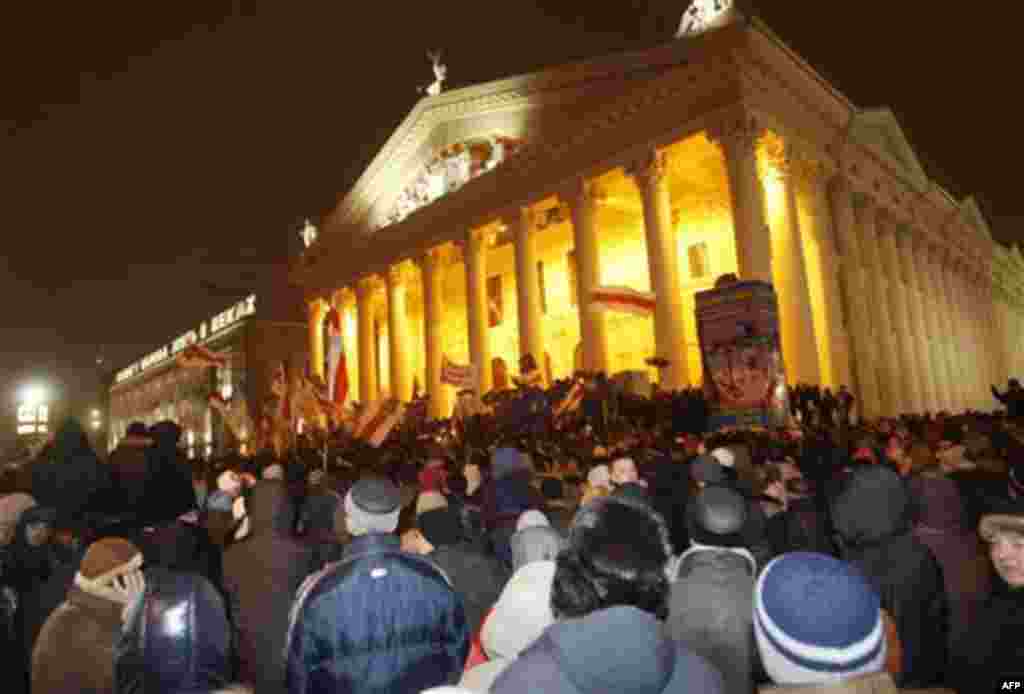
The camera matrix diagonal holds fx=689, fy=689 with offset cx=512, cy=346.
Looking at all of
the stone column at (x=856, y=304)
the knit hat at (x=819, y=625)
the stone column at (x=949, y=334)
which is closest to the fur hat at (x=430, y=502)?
the knit hat at (x=819, y=625)

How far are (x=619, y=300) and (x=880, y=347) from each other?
44.3 ft

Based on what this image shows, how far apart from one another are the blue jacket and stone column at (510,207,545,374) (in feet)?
81.3

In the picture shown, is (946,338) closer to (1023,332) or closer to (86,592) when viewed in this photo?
(1023,332)

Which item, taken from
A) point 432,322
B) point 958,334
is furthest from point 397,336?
point 958,334

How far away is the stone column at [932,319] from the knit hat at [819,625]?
3327 centimetres

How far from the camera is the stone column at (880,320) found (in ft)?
84.6

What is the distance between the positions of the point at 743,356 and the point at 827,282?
40.3ft

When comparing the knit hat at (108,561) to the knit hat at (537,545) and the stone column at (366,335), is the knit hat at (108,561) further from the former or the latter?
the stone column at (366,335)

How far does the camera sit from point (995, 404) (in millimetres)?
39938

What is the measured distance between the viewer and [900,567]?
337 centimetres

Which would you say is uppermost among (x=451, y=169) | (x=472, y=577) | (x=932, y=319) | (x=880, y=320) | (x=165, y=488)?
(x=451, y=169)

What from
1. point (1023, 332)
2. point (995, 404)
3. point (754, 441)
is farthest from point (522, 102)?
point (1023, 332)

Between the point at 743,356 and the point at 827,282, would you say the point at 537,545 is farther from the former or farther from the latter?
the point at 827,282

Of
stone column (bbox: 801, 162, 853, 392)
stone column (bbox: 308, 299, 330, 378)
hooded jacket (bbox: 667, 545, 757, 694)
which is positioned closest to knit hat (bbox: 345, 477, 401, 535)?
hooded jacket (bbox: 667, 545, 757, 694)
